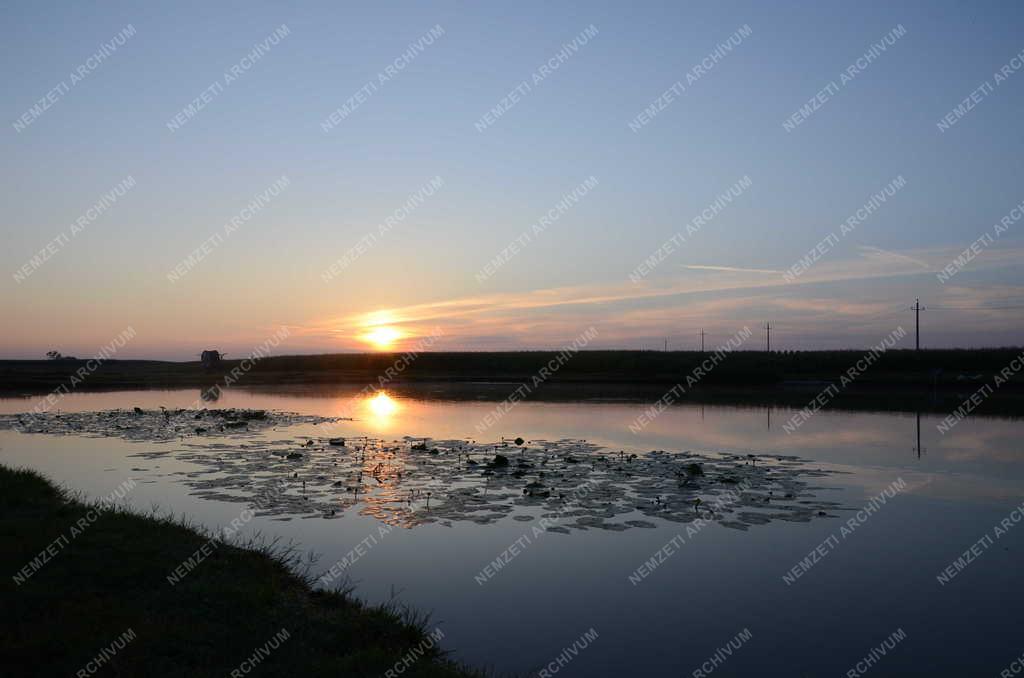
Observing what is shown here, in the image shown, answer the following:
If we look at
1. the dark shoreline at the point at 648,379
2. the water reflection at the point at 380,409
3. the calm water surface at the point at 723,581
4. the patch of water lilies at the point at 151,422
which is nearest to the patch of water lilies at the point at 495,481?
the calm water surface at the point at 723,581

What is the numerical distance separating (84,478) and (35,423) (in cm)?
1490

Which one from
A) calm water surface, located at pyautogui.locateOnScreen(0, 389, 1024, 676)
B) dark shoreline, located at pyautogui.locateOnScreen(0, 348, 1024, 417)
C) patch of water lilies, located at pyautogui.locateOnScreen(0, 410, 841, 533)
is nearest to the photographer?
calm water surface, located at pyautogui.locateOnScreen(0, 389, 1024, 676)

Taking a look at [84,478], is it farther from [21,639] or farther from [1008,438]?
[1008,438]

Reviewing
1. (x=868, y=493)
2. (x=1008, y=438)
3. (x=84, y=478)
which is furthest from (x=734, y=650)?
(x=1008, y=438)

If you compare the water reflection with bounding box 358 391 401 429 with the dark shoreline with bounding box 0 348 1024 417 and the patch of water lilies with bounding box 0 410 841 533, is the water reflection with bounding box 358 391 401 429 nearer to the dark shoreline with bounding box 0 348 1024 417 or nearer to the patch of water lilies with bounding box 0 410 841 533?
the dark shoreline with bounding box 0 348 1024 417

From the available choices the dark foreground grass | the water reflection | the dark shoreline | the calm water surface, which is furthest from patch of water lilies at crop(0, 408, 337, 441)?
the dark foreground grass

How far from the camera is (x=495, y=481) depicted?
616 inches

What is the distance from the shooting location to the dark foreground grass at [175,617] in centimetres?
565

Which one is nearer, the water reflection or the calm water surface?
the calm water surface

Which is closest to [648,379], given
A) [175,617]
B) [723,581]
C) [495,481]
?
[495,481]

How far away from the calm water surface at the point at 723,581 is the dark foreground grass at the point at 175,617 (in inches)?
41.7

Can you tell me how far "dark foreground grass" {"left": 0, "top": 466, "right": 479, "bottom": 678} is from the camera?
5.65 meters

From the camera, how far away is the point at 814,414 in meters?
31.0

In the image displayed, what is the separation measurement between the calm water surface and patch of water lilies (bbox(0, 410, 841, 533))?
0.58 metres
